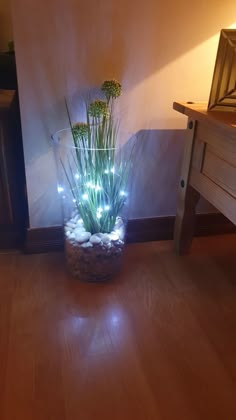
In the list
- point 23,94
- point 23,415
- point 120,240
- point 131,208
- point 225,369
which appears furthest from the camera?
point 131,208

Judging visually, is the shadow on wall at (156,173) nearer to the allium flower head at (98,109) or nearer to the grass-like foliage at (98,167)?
the grass-like foliage at (98,167)

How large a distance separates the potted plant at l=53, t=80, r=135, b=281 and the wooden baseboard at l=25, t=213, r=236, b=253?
0.18 metres

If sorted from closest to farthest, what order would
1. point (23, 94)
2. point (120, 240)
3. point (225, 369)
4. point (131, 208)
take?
point (225, 369) < point (23, 94) < point (120, 240) < point (131, 208)

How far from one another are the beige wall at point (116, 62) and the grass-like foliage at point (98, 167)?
115mm

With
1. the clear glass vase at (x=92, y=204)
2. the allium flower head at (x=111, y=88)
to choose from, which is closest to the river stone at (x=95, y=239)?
the clear glass vase at (x=92, y=204)

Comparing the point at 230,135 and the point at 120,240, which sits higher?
the point at 230,135

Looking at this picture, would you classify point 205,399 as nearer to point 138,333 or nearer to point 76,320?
point 138,333

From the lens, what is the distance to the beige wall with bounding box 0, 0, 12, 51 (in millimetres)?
3158

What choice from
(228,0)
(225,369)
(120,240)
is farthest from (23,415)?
(228,0)

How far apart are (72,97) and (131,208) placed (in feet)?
1.90

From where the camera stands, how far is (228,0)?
4.74 ft

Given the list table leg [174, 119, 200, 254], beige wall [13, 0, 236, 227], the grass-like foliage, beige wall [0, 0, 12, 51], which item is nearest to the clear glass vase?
the grass-like foliage

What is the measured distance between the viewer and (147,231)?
181 centimetres

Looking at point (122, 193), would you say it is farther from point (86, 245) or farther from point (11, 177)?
point (11, 177)
